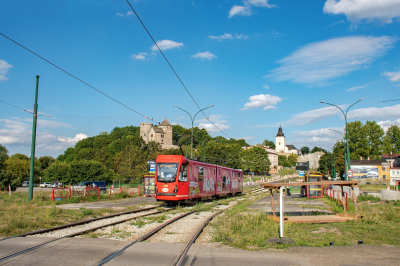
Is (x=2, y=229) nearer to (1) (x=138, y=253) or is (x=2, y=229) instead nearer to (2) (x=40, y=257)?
(2) (x=40, y=257)

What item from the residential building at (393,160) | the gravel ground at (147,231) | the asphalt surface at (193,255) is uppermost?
the residential building at (393,160)

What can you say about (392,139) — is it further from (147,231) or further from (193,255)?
(193,255)

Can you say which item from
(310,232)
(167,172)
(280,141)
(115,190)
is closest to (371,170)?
(115,190)

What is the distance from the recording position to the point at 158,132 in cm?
15062

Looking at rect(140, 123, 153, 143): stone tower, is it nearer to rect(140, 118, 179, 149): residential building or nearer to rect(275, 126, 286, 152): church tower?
rect(140, 118, 179, 149): residential building

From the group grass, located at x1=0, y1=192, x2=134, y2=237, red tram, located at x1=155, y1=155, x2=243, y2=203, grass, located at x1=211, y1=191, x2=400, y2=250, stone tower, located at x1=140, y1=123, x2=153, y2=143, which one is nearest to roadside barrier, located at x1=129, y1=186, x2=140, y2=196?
red tram, located at x1=155, y1=155, x2=243, y2=203

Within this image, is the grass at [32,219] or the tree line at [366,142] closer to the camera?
the grass at [32,219]

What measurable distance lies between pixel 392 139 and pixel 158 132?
95.6 meters

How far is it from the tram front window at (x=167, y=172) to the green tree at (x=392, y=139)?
73.3 metres

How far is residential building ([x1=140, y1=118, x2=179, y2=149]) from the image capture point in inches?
5928

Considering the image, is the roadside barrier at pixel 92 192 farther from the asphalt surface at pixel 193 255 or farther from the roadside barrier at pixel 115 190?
the asphalt surface at pixel 193 255

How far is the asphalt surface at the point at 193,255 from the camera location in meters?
6.40

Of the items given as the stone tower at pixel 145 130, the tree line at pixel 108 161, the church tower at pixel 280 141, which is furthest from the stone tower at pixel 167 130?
the church tower at pixel 280 141

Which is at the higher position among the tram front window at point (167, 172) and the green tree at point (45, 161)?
the green tree at point (45, 161)
